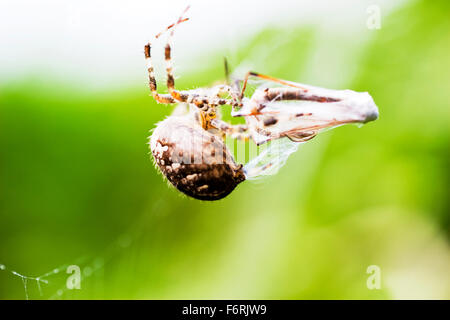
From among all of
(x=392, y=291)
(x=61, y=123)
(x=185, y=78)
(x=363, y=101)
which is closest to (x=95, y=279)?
(x=61, y=123)

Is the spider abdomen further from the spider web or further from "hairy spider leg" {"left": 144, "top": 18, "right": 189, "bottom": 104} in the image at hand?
the spider web

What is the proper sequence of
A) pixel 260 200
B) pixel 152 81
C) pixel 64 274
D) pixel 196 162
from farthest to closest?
1. pixel 260 200
2. pixel 64 274
3. pixel 152 81
4. pixel 196 162

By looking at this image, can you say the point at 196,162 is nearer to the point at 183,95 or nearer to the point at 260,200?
the point at 183,95

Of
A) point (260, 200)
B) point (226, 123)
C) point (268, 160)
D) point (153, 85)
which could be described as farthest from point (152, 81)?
point (260, 200)

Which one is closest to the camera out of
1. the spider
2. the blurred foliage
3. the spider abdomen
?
the spider

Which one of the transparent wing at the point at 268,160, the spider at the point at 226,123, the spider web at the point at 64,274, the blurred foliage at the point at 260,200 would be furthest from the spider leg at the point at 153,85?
the spider web at the point at 64,274

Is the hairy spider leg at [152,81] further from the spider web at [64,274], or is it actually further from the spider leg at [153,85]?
the spider web at [64,274]

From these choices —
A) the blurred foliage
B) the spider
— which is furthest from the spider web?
the spider
